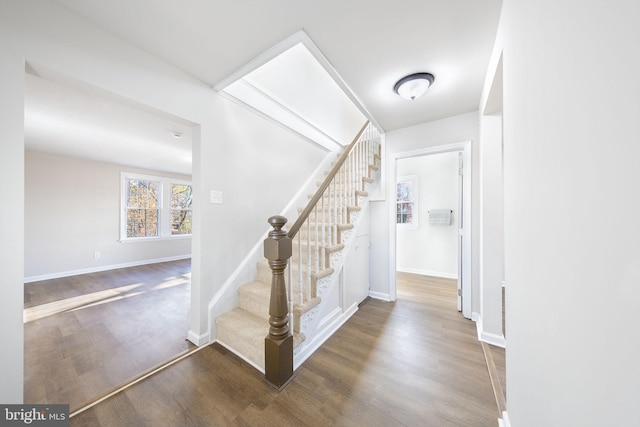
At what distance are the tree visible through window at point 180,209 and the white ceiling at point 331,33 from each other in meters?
3.83

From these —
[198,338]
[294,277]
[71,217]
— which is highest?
[71,217]

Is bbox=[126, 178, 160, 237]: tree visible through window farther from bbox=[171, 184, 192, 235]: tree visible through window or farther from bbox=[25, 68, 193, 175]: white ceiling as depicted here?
bbox=[25, 68, 193, 175]: white ceiling

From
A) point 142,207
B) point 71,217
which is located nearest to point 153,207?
point 142,207

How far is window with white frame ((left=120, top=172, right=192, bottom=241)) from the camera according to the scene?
4.81 meters

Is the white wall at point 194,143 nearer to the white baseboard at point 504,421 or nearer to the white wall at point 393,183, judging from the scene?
the white wall at point 393,183

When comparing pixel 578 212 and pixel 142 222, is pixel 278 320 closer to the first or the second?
pixel 578 212

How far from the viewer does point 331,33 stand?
1.43 meters

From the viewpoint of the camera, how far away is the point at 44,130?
113 inches

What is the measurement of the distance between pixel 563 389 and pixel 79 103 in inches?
157

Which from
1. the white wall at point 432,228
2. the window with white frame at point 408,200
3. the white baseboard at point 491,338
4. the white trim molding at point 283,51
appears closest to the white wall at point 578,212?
the white trim molding at point 283,51

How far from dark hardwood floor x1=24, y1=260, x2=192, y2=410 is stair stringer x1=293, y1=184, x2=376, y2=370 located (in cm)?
110

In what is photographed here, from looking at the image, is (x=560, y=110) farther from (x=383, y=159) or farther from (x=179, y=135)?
(x=179, y=135)

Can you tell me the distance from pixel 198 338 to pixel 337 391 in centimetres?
131

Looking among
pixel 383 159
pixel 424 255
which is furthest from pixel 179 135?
pixel 424 255
